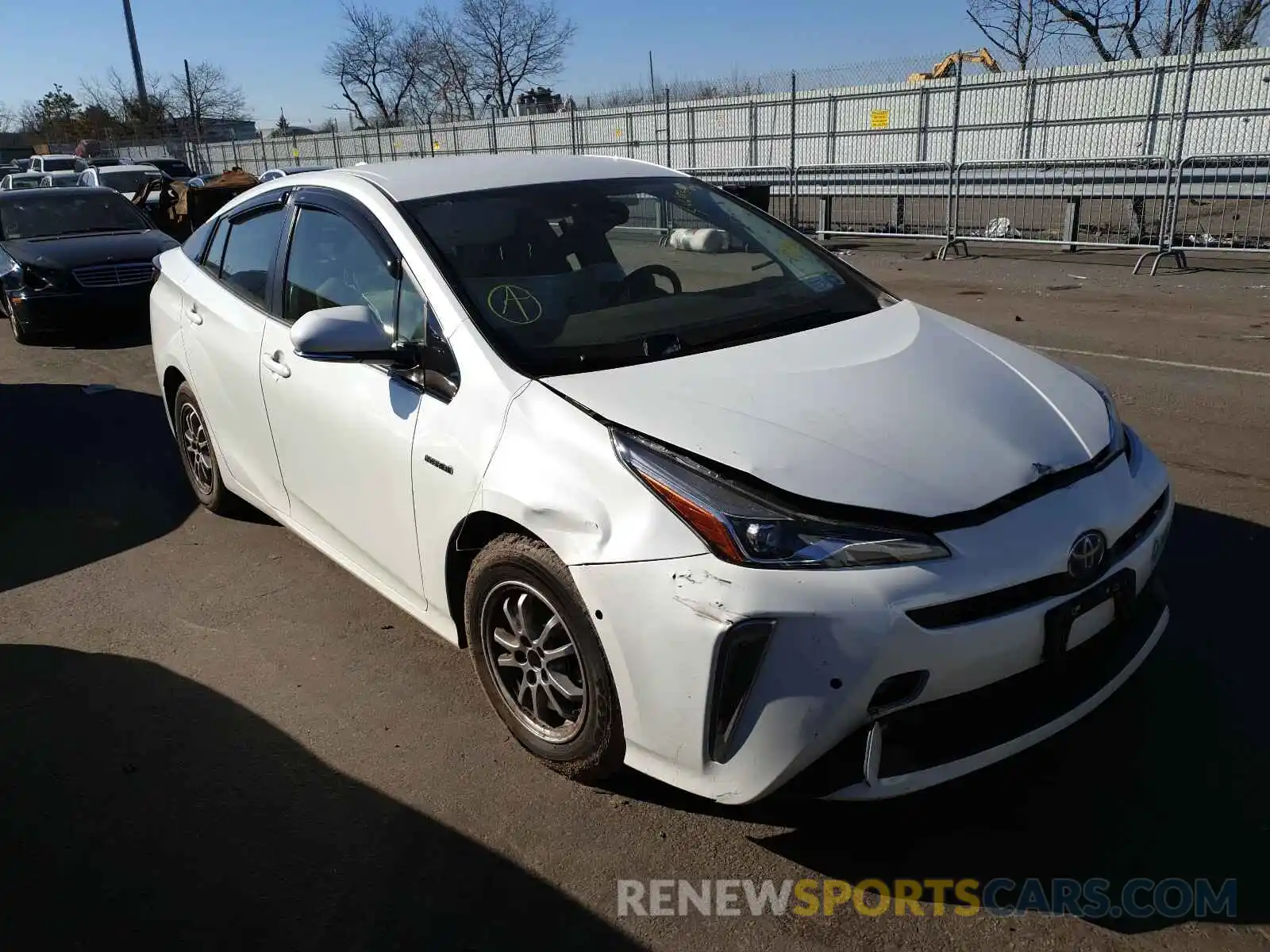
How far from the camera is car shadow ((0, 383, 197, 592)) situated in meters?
5.07

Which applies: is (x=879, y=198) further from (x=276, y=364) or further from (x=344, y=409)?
(x=344, y=409)

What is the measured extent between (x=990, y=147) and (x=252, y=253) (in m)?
18.2

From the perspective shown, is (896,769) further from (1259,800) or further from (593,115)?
(593,115)

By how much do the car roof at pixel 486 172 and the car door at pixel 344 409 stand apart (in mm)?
178

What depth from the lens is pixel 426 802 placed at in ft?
9.62

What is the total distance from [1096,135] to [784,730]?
18.7 metres

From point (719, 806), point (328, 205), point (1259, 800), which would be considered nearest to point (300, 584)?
point (328, 205)

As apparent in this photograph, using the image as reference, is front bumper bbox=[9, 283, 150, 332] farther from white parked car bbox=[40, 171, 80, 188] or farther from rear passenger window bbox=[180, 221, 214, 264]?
white parked car bbox=[40, 171, 80, 188]

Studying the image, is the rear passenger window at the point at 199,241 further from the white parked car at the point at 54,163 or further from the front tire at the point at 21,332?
the white parked car at the point at 54,163

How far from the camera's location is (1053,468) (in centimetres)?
262

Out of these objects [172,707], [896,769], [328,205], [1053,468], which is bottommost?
[172,707]

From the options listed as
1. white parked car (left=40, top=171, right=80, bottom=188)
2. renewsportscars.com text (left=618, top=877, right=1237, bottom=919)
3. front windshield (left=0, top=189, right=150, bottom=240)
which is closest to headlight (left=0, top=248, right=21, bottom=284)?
front windshield (left=0, top=189, right=150, bottom=240)

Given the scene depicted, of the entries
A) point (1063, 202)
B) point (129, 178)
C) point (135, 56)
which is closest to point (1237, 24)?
point (1063, 202)

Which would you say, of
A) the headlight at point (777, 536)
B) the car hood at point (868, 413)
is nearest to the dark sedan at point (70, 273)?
the car hood at point (868, 413)
